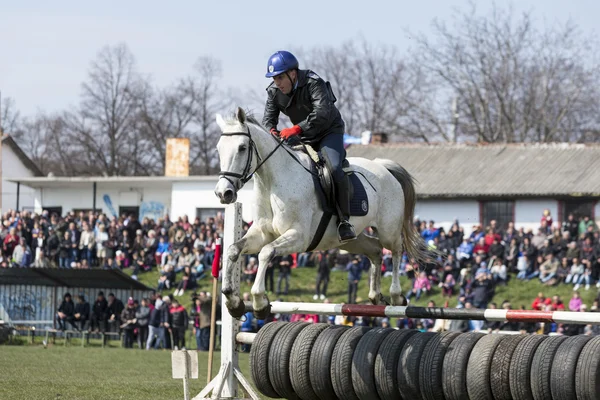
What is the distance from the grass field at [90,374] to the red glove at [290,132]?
13.0ft

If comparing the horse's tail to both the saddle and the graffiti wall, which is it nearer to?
the saddle

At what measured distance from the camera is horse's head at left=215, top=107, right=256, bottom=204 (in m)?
8.18

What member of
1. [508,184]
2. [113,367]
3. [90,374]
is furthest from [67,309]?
[508,184]

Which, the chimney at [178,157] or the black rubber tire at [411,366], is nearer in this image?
the black rubber tire at [411,366]

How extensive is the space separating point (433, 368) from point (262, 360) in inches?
72.4

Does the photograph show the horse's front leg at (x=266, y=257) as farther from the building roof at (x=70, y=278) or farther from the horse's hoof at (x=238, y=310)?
the building roof at (x=70, y=278)

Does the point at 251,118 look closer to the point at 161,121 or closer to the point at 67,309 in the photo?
the point at 67,309

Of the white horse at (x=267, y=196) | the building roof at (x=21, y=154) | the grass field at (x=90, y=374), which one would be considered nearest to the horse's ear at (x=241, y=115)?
the white horse at (x=267, y=196)

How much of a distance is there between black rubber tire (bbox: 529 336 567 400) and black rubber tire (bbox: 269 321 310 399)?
2.42 m

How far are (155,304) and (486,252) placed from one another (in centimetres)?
855

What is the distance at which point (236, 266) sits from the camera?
28.7ft

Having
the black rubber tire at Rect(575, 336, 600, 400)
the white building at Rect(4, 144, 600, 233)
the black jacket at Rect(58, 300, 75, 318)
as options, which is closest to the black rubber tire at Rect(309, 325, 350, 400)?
the black rubber tire at Rect(575, 336, 600, 400)

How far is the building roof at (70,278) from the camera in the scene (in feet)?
80.3

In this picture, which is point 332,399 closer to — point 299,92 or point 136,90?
point 299,92
